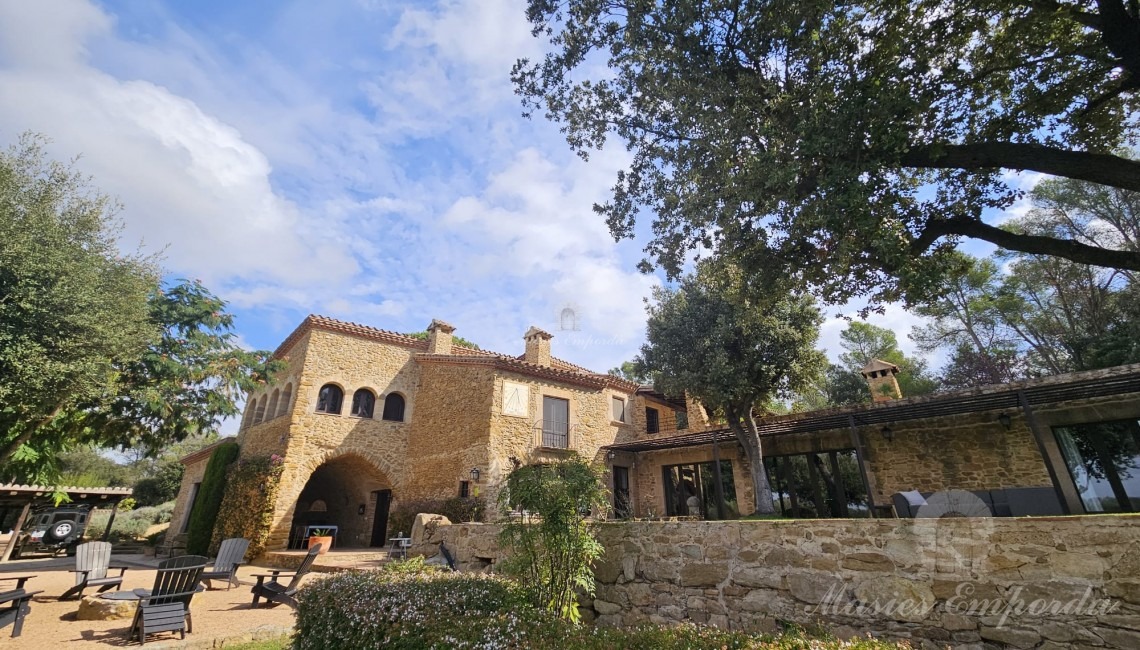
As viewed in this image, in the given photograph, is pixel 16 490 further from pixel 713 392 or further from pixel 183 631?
pixel 713 392

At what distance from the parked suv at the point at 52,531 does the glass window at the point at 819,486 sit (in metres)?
26.2

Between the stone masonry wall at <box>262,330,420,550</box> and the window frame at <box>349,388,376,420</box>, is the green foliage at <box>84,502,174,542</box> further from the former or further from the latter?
the window frame at <box>349,388,376,420</box>

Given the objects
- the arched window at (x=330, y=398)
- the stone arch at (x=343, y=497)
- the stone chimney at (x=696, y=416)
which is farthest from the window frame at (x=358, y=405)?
the stone chimney at (x=696, y=416)

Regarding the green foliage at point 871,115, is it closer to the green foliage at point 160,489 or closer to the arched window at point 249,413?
the arched window at point 249,413

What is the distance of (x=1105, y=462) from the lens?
31.4 feet

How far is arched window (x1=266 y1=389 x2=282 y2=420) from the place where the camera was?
1727cm

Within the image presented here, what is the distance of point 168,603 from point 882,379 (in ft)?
62.9

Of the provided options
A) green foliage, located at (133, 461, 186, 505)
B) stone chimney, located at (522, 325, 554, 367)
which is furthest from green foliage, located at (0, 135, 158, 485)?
green foliage, located at (133, 461, 186, 505)

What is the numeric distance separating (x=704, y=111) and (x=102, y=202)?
1173 centimetres

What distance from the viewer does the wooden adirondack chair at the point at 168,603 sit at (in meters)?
5.95

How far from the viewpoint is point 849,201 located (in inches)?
217

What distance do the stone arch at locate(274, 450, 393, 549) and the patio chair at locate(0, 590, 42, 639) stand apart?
349 inches

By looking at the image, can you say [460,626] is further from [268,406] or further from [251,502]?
[268,406]

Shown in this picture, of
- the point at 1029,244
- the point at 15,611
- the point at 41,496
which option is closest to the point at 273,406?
the point at 41,496
